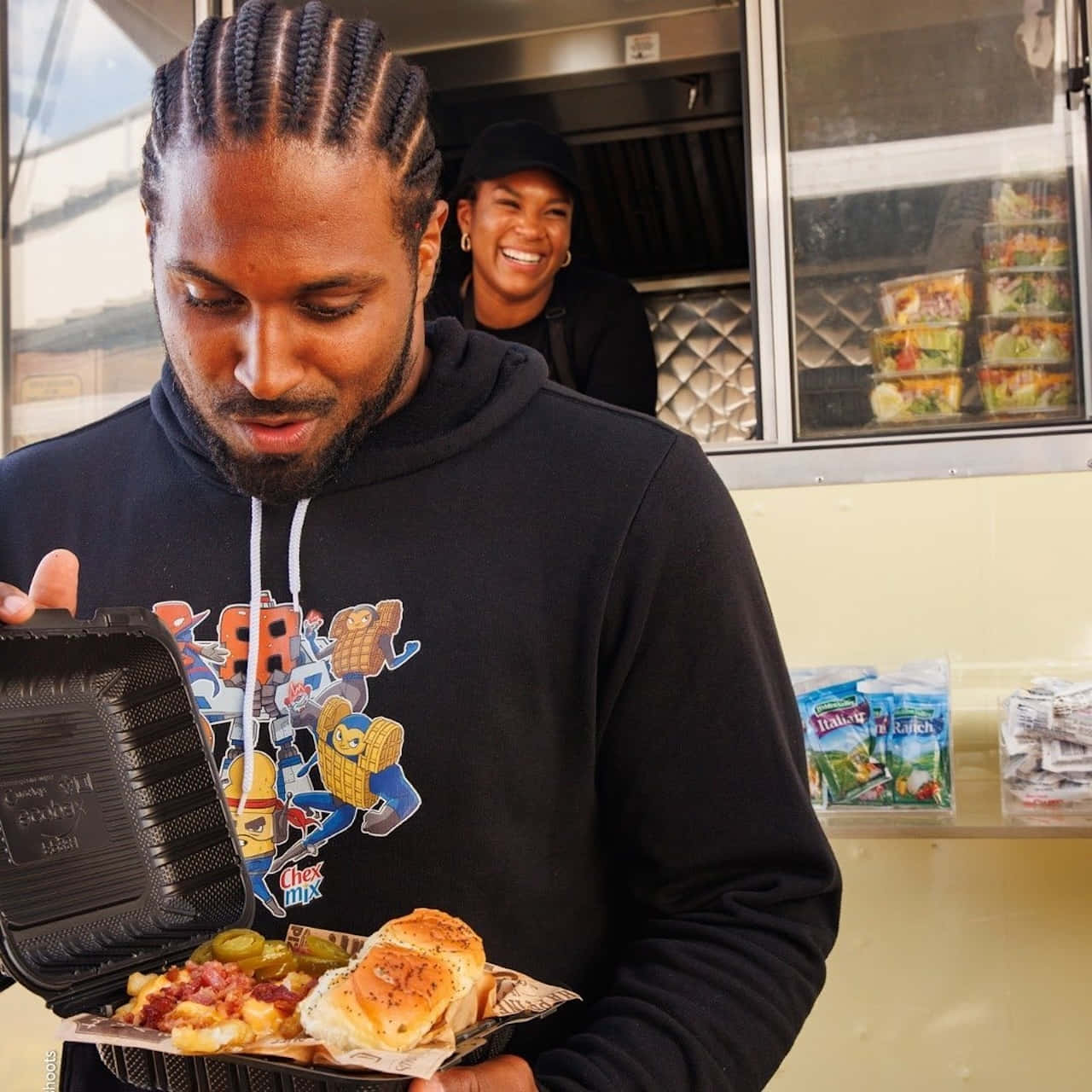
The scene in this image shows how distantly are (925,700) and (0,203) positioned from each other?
8.65ft

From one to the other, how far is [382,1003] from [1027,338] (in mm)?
2516

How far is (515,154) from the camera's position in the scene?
3.62m

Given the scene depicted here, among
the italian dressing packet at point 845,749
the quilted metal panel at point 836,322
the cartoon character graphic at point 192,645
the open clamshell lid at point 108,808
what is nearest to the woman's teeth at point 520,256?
the quilted metal panel at point 836,322

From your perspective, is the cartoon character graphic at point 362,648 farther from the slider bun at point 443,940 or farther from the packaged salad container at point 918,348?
the packaged salad container at point 918,348

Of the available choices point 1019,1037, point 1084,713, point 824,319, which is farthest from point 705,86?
point 1019,1037

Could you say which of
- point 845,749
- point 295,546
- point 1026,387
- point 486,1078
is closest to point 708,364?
point 1026,387

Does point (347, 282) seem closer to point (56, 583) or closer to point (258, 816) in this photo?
point (56, 583)

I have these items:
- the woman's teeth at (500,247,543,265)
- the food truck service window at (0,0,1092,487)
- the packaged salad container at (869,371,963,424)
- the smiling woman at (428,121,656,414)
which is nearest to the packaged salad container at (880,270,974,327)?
the food truck service window at (0,0,1092,487)

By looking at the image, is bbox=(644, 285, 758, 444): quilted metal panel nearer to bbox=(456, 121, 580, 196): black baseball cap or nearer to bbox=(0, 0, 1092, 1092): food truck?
bbox=(0, 0, 1092, 1092): food truck

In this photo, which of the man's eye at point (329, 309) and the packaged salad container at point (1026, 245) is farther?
the packaged salad container at point (1026, 245)

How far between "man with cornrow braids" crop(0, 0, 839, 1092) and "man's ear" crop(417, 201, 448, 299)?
14 millimetres

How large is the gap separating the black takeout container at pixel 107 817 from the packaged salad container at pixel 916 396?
2253mm

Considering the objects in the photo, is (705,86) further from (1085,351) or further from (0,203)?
(0,203)

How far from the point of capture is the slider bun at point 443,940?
114cm
